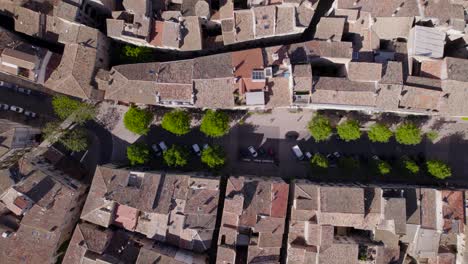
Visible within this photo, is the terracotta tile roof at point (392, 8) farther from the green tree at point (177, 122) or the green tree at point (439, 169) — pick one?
the green tree at point (177, 122)

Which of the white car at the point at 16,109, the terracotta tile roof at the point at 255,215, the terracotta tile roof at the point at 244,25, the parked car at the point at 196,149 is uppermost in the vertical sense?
the terracotta tile roof at the point at 244,25

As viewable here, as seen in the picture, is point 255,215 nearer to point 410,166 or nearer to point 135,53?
point 410,166

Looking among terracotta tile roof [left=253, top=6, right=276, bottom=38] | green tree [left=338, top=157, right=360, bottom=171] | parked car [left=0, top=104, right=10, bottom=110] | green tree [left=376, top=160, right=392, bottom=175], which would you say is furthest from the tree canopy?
green tree [left=376, top=160, right=392, bottom=175]

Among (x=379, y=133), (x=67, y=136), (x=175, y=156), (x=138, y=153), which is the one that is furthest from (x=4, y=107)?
(x=379, y=133)

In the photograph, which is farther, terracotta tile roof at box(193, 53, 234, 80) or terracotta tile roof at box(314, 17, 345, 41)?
terracotta tile roof at box(314, 17, 345, 41)

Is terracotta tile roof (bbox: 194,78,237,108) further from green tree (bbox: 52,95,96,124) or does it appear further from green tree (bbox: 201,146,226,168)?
green tree (bbox: 52,95,96,124)

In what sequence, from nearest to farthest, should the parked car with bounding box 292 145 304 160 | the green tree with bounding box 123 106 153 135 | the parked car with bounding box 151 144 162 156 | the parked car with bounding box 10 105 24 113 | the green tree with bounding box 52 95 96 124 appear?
1. the green tree with bounding box 123 106 153 135
2. the green tree with bounding box 52 95 96 124
3. the parked car with bounding box 10 105 24 113
4. the parked car with bounding box 292 145 304 160
5. the parked car with bounding box 151 144 162 156

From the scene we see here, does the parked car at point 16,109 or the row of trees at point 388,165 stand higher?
the parked car at point 16,109

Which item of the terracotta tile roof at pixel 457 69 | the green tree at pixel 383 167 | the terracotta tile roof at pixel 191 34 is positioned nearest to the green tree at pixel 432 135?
the green tree at pixel 383 167
